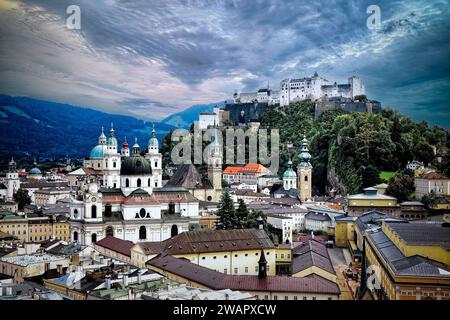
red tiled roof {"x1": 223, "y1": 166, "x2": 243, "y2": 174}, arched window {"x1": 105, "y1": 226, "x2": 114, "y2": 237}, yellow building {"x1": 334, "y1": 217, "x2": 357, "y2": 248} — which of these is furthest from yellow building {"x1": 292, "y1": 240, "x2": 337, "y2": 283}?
red tiled roof {"x1": 223, "y1": 166, "x2": 243, "y2": 174}

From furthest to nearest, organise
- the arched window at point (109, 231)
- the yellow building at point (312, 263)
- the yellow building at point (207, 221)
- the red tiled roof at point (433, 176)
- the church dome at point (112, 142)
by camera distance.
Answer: the church dome at point (112, 142) < the yellow building at point (207, 221) < the red tiled roof at point (433, 176) < the arched window at point (109, 231) < the yellow building at point (312, 263)

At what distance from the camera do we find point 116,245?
18312 mm

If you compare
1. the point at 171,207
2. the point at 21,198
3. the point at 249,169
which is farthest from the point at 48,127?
the point at 249,169

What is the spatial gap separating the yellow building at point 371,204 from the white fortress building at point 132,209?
6.73 metres

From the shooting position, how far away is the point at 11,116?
37.0 ft

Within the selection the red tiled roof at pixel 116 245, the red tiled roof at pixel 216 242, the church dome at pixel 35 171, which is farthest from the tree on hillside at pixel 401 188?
the church dome at pixel 35 171

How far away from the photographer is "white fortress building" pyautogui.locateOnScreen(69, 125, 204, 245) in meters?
20.6

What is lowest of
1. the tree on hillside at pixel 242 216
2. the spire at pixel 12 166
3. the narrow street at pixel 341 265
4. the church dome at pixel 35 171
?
the narrow street at pixel 341 265

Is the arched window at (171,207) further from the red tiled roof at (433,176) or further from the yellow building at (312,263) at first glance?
the red tiled roof at (433,176)

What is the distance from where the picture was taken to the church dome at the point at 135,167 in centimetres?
2259

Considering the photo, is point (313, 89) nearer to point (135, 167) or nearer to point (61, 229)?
point (135, 167)

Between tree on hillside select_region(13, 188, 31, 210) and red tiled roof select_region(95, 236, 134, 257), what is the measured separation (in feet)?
49.9

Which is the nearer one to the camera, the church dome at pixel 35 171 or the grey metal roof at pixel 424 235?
the grey metal roof at pixel 424 235
